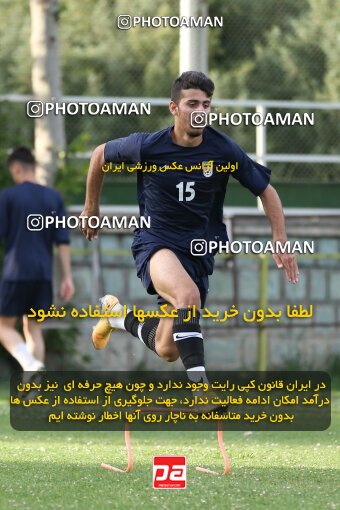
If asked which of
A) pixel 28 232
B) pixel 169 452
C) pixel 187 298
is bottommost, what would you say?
pixel 169 452

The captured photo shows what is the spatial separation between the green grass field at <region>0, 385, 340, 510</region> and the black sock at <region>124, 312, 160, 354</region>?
717 millimetres

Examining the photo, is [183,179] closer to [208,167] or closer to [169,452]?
[208,167]

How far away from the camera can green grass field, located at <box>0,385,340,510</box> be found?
6566 millimetres

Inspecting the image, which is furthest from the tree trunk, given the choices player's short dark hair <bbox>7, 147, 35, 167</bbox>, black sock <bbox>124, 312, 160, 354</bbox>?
black sock <bbox>124, 312, 160, 354</bbox>

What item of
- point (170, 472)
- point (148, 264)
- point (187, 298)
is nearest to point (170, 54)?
point (148, 264)

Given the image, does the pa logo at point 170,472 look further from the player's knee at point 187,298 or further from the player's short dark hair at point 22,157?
the player's short dark hair at point 22,157

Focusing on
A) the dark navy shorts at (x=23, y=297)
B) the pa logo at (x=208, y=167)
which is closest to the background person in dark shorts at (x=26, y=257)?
the dark navy shorts at (x=23, y=297)

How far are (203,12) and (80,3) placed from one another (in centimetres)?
1379

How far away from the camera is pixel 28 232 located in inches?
471

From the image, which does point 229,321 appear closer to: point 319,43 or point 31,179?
point 31,179

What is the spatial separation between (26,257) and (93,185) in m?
3.92

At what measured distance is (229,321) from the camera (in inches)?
626

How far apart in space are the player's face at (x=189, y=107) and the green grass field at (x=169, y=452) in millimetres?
1926

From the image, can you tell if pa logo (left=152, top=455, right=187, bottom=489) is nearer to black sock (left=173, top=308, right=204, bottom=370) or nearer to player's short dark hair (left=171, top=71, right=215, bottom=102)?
black sock (left=173, top=308, right=204, bottom=370)
